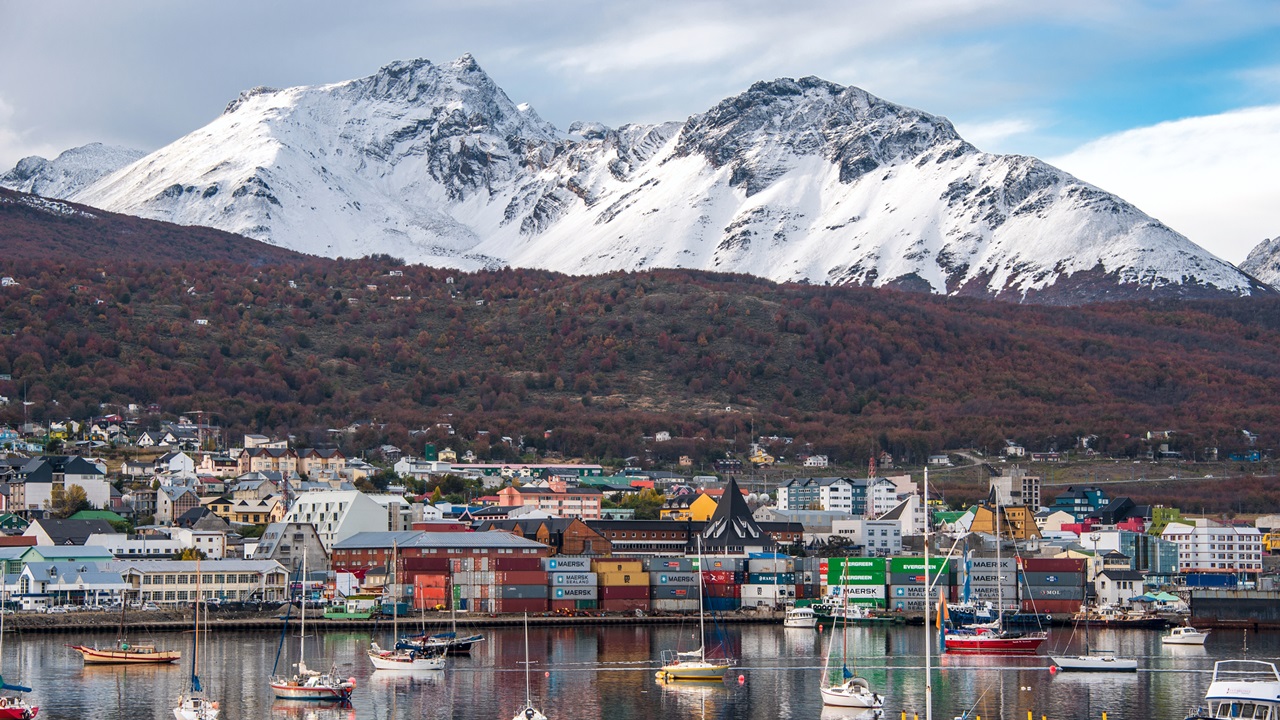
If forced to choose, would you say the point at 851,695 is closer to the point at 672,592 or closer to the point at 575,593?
the point at 575,593

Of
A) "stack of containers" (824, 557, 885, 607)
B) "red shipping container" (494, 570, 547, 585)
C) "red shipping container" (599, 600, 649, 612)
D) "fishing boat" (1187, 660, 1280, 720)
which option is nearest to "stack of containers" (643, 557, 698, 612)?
"red shipping container" (599, 600, 649, 612)

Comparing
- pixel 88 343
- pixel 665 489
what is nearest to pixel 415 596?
pixel 665 489

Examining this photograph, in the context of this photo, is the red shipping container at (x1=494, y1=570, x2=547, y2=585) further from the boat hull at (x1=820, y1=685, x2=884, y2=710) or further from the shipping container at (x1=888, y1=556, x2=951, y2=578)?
the boat hull at (x1=820, y1=685, x2=884, y2=710)

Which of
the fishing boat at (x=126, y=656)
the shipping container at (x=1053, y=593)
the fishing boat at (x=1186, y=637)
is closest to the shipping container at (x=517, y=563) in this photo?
the fishing boat at (x=126, y=656)

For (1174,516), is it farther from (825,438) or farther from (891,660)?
(891,660)

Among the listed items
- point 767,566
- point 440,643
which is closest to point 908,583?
point 767,566
